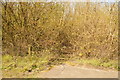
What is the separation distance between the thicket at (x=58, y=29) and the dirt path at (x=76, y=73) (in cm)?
116

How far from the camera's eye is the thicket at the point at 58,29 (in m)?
5.14

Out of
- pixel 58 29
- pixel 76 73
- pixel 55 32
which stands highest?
pixel 58 29

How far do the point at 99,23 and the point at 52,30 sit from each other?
6.14 feet

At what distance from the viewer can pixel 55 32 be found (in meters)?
5.73

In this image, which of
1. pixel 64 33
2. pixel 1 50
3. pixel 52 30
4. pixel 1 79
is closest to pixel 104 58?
pixel 64 33

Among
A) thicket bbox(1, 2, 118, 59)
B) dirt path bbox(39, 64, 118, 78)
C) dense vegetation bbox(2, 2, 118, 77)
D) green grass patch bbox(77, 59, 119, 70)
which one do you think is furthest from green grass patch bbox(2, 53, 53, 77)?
green grass patch bbox(77, 59, 119, 70)

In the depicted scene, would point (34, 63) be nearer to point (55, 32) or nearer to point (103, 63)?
point (55, 32)

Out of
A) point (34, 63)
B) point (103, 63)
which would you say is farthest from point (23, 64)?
point (103, 63)

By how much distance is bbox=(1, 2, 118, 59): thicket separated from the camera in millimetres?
5137

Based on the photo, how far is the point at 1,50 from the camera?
5609 millimetres

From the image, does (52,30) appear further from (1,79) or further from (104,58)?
(1,79)

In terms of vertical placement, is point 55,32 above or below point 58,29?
below

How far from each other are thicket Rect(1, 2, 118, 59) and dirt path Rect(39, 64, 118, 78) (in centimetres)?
116

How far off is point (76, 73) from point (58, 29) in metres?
2.32
